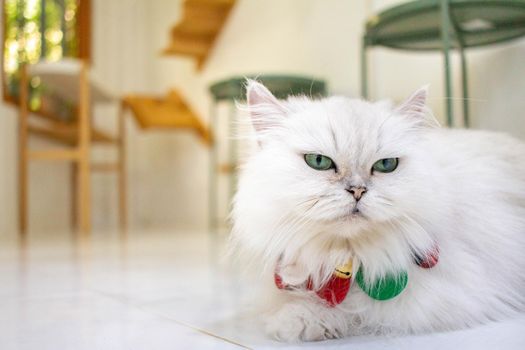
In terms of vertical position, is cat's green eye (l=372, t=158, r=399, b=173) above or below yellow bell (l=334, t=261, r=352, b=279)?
above

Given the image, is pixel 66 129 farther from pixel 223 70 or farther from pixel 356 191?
pixel 356 191

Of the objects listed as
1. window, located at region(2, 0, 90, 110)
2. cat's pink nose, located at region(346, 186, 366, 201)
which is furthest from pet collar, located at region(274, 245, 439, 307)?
window, located at region(2, 0, 90, 110)

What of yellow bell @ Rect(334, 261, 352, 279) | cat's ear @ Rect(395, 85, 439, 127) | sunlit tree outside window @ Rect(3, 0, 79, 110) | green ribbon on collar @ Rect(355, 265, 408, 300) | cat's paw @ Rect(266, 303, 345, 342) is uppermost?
sunlit tree outside window @ Rect(3, 0, 79, 110)

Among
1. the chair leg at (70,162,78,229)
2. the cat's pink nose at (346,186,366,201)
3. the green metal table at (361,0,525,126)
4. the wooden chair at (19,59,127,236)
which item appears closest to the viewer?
Result: the cat's pink nose at (346,186,366,201)

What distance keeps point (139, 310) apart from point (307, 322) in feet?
1.44

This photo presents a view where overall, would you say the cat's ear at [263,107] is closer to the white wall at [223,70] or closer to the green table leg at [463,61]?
the green table leg at [463,61]

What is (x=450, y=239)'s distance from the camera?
2.94ft

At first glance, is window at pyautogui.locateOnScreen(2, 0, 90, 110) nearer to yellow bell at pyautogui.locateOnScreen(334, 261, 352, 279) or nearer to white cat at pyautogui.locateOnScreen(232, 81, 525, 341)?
white cat at pyautogui.locateOnScreen(232, 81, 525, 341)

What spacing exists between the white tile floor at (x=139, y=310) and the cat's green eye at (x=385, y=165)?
262 mm

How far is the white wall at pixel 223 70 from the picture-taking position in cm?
225

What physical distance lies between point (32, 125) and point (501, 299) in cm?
382

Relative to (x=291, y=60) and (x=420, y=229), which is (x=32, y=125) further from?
(x=420, y=229)

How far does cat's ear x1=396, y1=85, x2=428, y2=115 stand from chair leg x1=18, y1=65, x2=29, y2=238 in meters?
3.20

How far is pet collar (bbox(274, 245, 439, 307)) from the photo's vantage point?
835 millimetres
